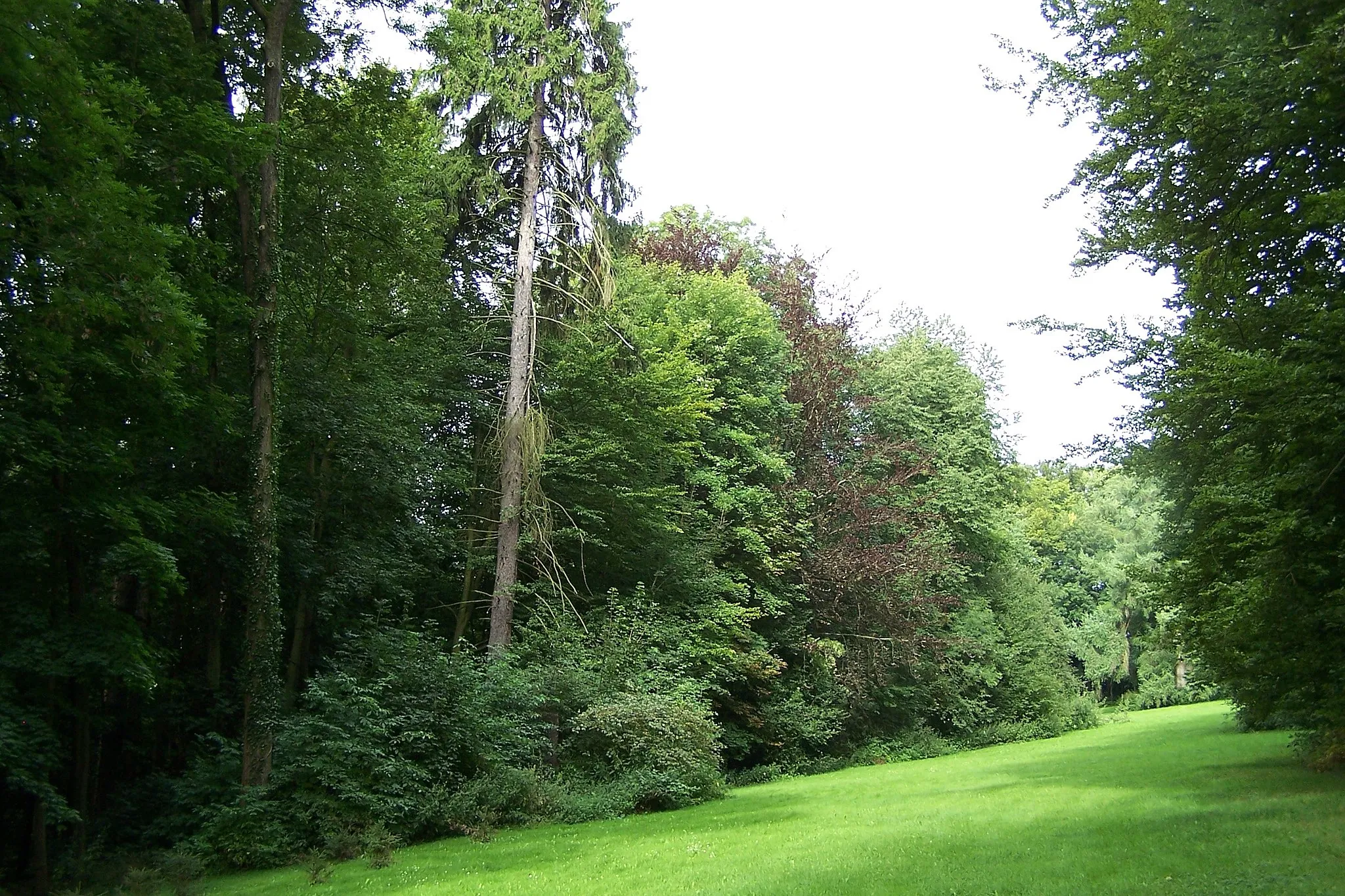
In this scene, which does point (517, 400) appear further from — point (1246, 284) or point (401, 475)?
point (1246, 284)

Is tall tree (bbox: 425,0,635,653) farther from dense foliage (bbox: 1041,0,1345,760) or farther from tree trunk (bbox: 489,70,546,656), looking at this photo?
dense foliage (bbox: 1041,0,1345,760)

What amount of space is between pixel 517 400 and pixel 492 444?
1082mm

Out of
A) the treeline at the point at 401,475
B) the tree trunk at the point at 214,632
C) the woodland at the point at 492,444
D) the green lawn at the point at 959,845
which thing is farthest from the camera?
the tree trunk at the point at 214,632

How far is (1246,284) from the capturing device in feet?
36.3

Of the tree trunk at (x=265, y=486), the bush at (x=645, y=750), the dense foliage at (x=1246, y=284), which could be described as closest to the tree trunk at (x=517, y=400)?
the bush at (x=645, y=750)

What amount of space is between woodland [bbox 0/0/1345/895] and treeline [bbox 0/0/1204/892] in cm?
9

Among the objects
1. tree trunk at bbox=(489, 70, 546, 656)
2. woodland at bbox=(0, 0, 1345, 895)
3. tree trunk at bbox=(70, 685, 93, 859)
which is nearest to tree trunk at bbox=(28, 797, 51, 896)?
woodland at bbox=(0, 0, 1345, 895)

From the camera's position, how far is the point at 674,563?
2195cm

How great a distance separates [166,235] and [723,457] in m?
16.8

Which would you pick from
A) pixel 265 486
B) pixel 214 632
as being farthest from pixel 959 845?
pixel 214 632

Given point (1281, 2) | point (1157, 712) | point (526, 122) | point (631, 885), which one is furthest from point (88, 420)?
point (1157, 712)

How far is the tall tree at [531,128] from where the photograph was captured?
18.3 metres

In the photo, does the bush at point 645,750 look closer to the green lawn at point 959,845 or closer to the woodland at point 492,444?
the woodland at point 492,444

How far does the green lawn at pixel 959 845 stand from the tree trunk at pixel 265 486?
2252mm
